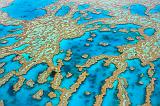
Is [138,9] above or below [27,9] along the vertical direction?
above

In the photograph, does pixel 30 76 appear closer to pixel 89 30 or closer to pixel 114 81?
pixel 114 81

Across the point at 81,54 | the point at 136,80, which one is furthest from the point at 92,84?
the point at 81,54

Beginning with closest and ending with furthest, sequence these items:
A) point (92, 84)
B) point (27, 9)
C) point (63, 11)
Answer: point (92, 84), point (63, 11), point (27, 9)

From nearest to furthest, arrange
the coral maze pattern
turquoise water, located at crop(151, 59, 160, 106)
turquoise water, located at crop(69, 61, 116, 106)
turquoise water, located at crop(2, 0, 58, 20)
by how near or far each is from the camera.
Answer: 1. turquoise water, located at crop(151, 59, 160, 106)
2. turquoise water, located at crop(69, 61, 116, 106)
3. the coral maze pattern
4. turquoise water, located at crop(2, 0, 58, 20)

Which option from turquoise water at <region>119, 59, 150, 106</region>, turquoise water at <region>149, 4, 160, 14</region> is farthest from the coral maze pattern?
turquoise water at <region>149, 4, 160, 14</region>

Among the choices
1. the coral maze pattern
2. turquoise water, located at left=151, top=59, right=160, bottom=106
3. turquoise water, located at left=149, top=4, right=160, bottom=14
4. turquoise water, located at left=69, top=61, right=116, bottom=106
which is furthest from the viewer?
turquoise water, located at left=149, top=4, right=160, bottom=14

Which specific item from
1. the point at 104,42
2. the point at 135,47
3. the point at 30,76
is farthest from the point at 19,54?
the point at 135,47

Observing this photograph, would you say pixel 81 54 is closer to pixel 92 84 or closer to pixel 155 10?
pixel 92 84

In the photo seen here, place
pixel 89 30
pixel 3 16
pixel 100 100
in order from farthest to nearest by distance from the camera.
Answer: pixel 3 16 → pixel 89 30 → pixel 100 100

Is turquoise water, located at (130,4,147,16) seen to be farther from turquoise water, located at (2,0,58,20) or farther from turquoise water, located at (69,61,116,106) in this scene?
turquoise water, located at (69,61,116,106)
